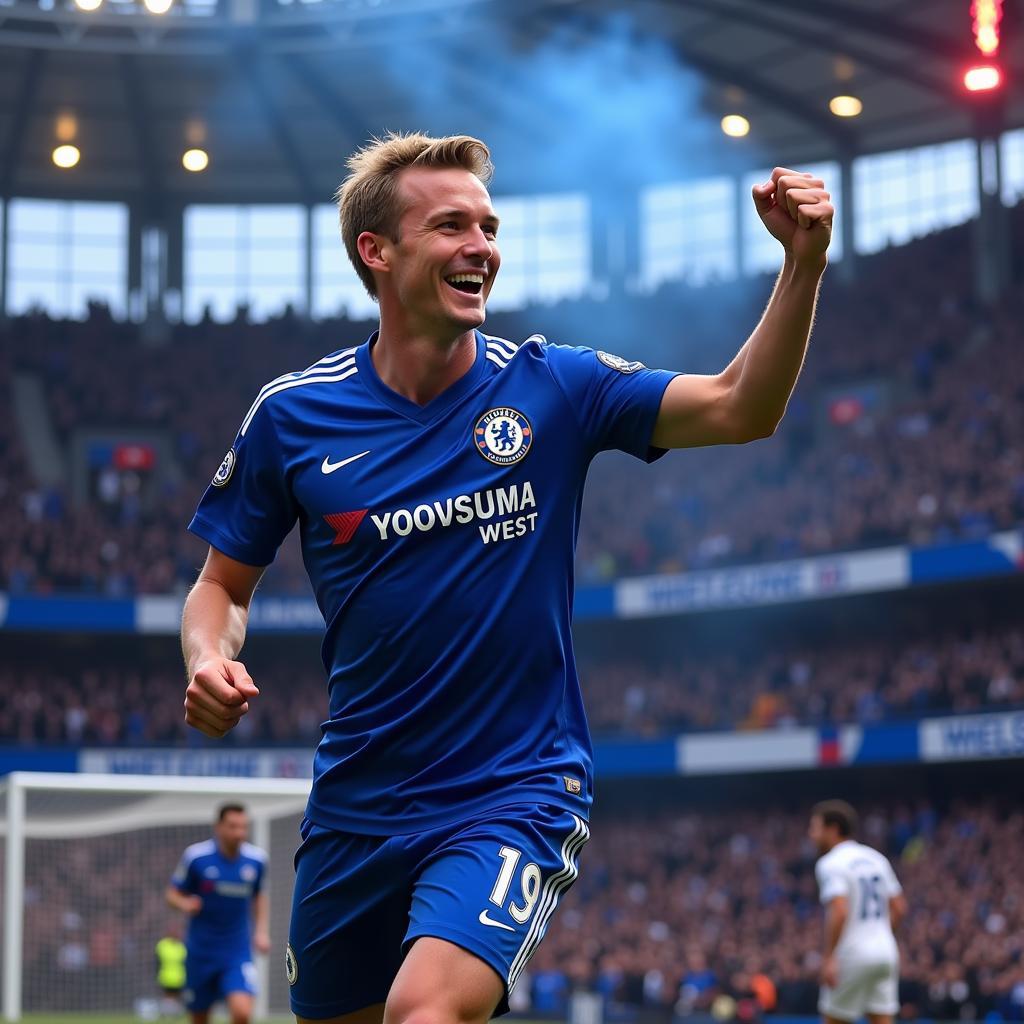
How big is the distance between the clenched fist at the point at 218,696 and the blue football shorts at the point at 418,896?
0.41 metres

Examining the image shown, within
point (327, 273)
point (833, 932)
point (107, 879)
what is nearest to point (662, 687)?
point (327, 273)

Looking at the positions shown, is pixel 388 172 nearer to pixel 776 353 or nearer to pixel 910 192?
pixel 776 353

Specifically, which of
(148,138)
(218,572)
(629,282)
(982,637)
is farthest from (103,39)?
(218,572)

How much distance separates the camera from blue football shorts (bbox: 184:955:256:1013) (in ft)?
39.9

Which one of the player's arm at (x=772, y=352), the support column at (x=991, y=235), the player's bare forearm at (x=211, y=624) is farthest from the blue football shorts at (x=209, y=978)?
the support column at (x=991, y=235)

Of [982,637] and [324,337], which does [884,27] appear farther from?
[324,337]

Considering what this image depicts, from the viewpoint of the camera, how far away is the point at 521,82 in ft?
119

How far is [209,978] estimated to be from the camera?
12.2m

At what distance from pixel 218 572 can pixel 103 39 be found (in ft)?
109

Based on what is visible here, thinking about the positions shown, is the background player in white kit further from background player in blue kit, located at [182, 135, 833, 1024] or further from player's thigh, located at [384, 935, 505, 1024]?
player's thigh, located at [384, 935, 505, 1024]

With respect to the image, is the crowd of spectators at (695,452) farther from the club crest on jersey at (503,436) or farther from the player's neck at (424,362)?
the club crest on jersey at (503,436)

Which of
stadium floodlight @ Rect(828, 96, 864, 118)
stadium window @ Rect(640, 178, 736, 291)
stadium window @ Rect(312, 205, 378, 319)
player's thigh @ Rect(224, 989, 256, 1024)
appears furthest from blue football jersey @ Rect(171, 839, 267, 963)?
stadium window @ Rect(312, 205, 378, 319)

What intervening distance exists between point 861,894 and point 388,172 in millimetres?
9347

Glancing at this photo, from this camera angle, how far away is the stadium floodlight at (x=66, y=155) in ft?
140
